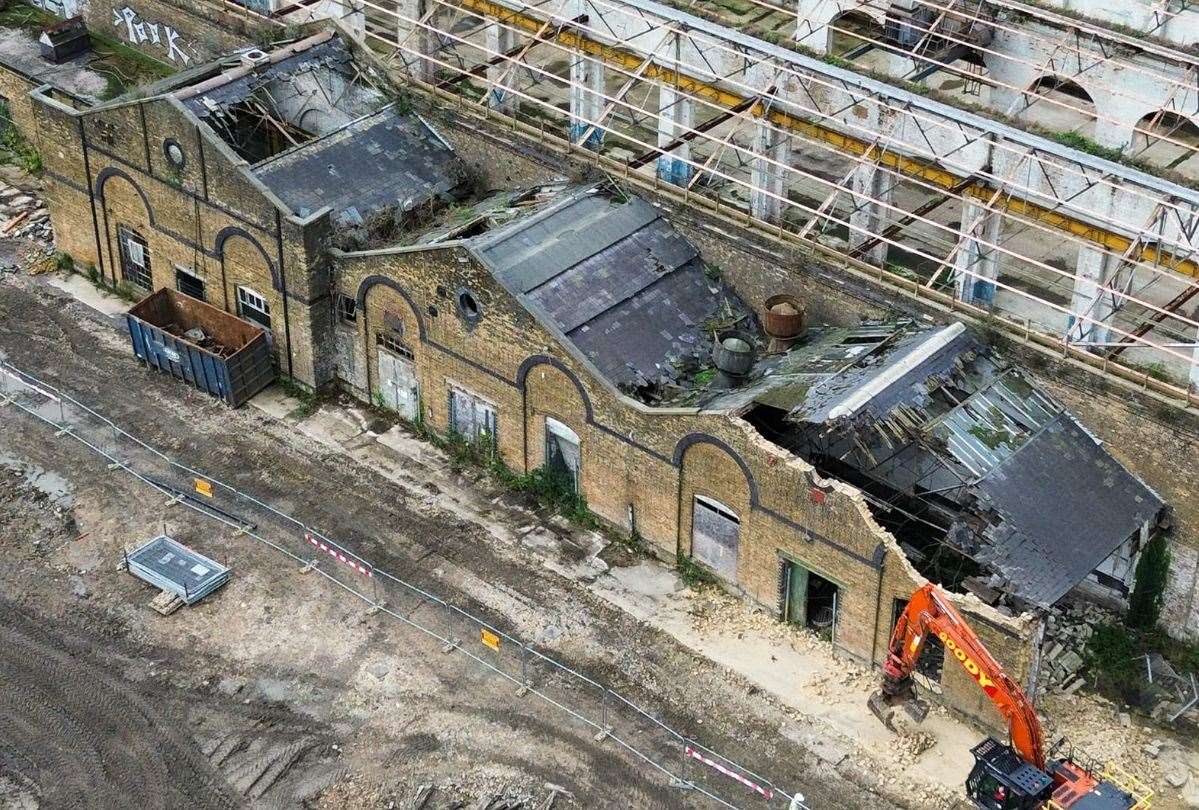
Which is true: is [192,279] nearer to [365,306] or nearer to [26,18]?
[365,306]

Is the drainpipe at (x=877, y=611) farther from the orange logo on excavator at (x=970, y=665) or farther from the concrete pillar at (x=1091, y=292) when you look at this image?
the concrete pillar at (x=1091, y=292)

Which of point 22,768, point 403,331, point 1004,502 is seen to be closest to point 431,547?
point 403,331

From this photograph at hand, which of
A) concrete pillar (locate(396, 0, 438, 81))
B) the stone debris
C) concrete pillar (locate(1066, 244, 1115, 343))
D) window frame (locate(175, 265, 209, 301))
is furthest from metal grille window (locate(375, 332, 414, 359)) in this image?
the stone debris

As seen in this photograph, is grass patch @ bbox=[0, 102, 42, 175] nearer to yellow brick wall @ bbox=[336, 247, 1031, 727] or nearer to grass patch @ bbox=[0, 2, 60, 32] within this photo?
grass patch @ bbox=[0, 2, 60, 32]

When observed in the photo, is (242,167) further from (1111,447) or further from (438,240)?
(1111,447)

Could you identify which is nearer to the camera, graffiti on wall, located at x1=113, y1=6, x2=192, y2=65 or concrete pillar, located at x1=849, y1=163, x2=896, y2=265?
concrete pillar, located at x1=849, y1=163, x2=896, y2=265

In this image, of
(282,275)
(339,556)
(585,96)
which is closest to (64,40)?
(282,275)

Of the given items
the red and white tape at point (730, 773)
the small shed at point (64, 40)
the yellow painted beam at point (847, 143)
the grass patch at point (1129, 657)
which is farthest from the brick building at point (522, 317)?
the small shed at point (64, 40)
